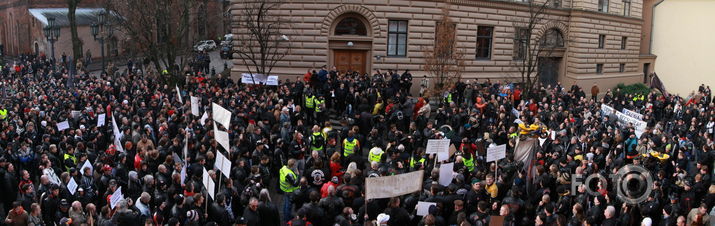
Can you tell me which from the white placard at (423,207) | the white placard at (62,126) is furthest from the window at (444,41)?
the white placard at (423,207)

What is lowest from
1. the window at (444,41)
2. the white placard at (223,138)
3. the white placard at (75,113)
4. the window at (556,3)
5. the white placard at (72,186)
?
the white placard at (72,186)

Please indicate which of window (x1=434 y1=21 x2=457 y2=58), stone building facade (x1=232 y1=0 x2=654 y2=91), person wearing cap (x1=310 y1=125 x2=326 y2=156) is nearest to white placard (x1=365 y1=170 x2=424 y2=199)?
person wearing cap (x1=310 y1=125 x2=326 y2=156)

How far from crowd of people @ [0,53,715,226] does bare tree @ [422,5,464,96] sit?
2.70 meters

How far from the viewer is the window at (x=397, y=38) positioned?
105 feet

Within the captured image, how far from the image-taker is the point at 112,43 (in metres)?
56.5

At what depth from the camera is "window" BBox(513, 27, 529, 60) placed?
34719mm

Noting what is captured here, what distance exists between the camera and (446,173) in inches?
553

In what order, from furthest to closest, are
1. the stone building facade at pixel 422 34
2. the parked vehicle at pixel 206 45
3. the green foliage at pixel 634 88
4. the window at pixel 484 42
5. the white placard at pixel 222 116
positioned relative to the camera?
the parked vehicle at pixel 206 45 < the green foliage at pixel 634 88 < the window at pixel 484 42 < the stone building facade at pixel 422 34 < the white placard at pixel 222 116

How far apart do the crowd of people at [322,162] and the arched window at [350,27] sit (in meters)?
6.23

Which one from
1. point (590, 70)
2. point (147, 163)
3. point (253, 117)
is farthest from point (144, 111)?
point (590, 70)

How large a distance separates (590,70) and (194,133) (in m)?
29.5

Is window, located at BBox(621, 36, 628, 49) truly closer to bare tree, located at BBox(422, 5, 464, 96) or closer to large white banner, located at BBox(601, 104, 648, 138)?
bare tree, located at BBox(422, 5, 464, 96)

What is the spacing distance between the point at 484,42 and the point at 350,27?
7686 mm

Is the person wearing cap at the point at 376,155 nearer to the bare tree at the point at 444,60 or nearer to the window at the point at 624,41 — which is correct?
the bare tree at the point at 444,60
